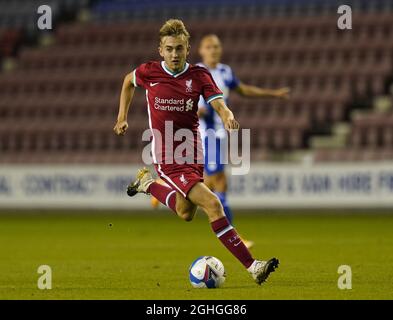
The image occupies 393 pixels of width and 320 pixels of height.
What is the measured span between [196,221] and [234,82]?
5.41 m

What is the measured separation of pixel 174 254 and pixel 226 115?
136 inches

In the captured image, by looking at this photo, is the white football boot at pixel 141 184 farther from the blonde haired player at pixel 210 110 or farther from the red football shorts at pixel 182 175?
the blonde haired player at pixel 210 110

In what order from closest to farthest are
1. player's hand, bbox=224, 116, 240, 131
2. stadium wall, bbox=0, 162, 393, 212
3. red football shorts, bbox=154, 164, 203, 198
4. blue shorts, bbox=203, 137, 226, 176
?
1. player's hand, bbox=224, 116, 240, 131
2. red football shorts, bbox=154, 164, 203, 198
3. blue shorts, bbox=203, 137, 226, 176
4. stadium wall, bbox=0, 162, 393, 212

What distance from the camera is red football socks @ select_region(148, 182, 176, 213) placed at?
7.95 meters

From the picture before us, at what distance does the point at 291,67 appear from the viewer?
21312mm

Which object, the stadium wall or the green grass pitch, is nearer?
the green grass pitch

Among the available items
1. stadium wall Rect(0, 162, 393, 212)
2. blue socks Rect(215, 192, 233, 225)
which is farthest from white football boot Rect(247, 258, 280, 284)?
stadium wall Rect(0, 162, 393, 212)

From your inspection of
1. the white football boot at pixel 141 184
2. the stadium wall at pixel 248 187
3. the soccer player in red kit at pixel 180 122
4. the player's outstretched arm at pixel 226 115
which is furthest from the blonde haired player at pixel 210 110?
the stadium wall at pixel 248 187

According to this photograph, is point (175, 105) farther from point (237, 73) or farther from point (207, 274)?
point (237, 73)

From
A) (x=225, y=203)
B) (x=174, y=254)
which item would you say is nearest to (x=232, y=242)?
(x=174, y=254)

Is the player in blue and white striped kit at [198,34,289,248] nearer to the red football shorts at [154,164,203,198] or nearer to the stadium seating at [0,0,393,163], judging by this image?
the red football shorts at [154,164,203,198]

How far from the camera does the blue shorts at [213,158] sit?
437 inches

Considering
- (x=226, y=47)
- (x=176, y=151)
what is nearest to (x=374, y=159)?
(x=226, y=47)

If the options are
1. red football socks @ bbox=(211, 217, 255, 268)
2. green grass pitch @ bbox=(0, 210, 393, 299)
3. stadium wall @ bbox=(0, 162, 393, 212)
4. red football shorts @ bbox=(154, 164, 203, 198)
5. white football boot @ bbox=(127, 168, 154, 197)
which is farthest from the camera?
stadium wall @ bbox=(0, 162, 393, 212)
